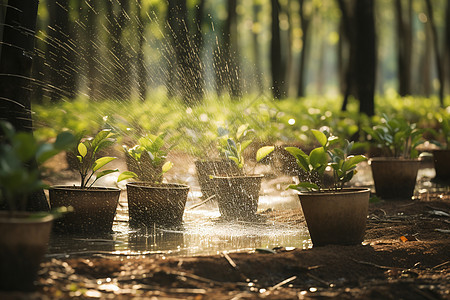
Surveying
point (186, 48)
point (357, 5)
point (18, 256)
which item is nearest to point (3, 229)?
point (18, 256)

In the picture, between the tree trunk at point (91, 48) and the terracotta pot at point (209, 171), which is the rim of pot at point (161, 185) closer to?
the terracotta pot at point (209, 171)

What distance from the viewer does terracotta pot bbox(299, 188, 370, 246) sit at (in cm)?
462

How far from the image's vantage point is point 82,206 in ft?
16.6

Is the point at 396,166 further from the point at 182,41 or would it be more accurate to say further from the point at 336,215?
the point at 182,41

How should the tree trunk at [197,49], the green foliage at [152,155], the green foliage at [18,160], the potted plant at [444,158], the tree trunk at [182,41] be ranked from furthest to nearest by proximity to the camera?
1. the tree trunk at [182,41]
2. the tree trunk at [197,49]
3. the potted plant at [444,158]
4. the green foliage at [152,155]
5. the green foliage at [18,160]

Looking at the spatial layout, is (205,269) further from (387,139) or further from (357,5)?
(357,5)

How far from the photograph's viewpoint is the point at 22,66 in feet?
16.2

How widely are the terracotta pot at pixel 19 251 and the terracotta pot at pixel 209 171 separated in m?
4.19

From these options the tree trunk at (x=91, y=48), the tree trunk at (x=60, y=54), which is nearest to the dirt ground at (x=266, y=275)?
the tree trunk at (x=60, y=54)

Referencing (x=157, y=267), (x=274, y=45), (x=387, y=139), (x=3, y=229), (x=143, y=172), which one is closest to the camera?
(x=3, y=229)

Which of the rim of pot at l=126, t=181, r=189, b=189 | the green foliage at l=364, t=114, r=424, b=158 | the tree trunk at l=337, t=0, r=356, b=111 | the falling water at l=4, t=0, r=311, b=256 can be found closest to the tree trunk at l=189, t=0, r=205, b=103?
the falling water at l=4, t=0, r=311, b=256

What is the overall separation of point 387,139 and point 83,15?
20.0 m

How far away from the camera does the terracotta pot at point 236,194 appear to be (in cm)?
646

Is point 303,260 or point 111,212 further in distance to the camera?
point 111,212
